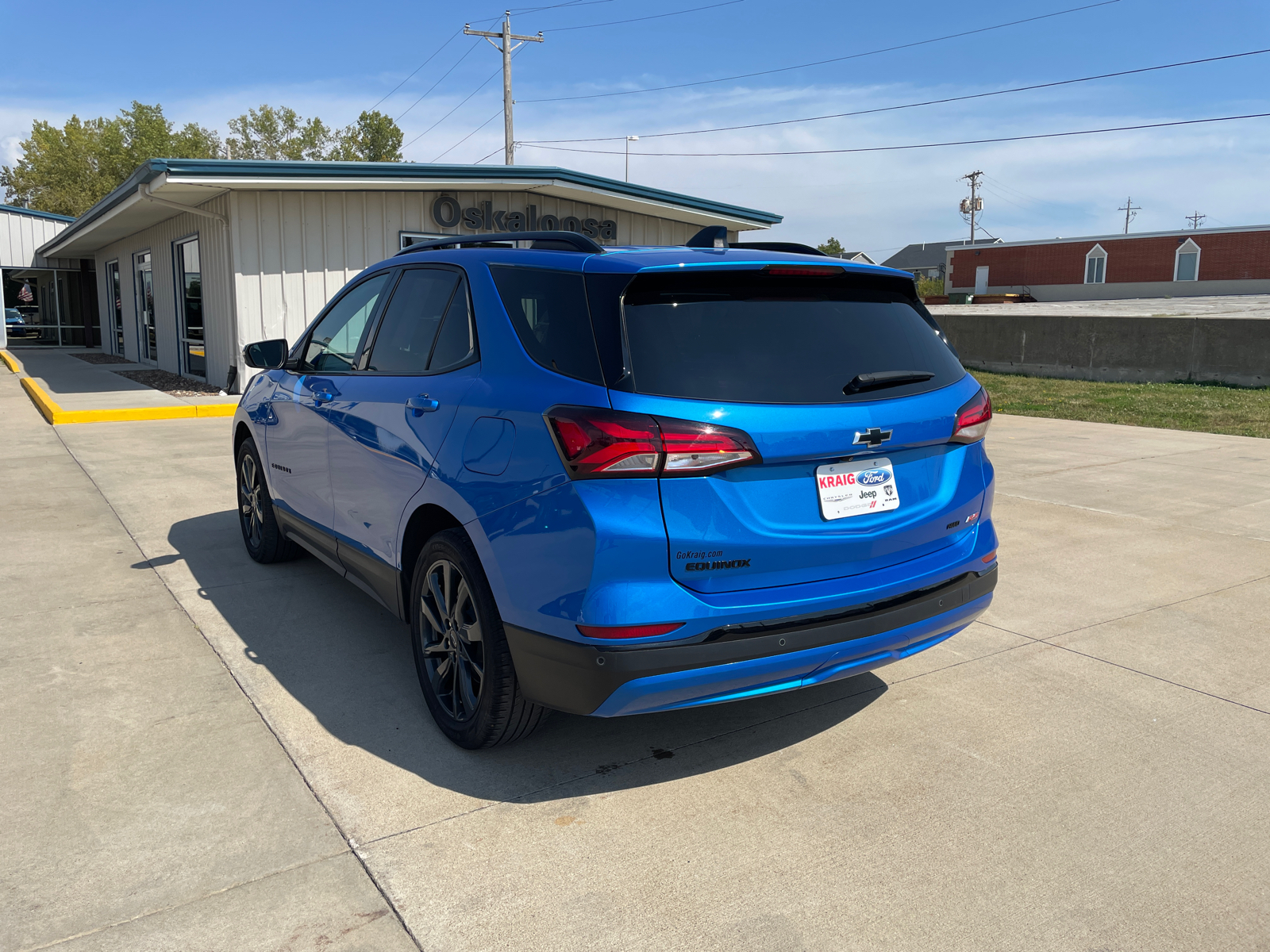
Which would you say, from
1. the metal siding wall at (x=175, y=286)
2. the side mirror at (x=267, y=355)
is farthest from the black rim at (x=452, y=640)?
the metal siding wall at (x=175, y=286)

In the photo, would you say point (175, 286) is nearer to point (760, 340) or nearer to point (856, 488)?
point (760, 340)

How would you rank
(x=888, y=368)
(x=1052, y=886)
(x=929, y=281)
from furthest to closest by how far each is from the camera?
1. (x=929, y=281)
2. (x=888, y=368)
3. (x=1052, y=886)

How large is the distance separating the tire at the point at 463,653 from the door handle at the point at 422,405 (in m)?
0.47

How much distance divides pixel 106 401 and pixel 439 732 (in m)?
13.5

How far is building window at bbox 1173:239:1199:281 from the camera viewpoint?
156ft

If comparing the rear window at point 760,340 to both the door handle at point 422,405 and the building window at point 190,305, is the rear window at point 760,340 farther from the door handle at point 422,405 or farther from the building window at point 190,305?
the building window at point 190,305

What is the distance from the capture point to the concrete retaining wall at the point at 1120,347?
1703cm

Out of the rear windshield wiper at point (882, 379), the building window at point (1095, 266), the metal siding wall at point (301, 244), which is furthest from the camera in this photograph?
the building window at point (1095, 266)

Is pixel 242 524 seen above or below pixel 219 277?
below

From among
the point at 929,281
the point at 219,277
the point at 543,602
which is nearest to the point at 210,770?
the point at 543,602

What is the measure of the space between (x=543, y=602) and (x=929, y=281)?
240 ft

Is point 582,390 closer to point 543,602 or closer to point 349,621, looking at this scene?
point 543,602

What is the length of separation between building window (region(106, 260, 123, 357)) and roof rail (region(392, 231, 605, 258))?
2657cm

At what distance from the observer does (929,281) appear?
233ft
